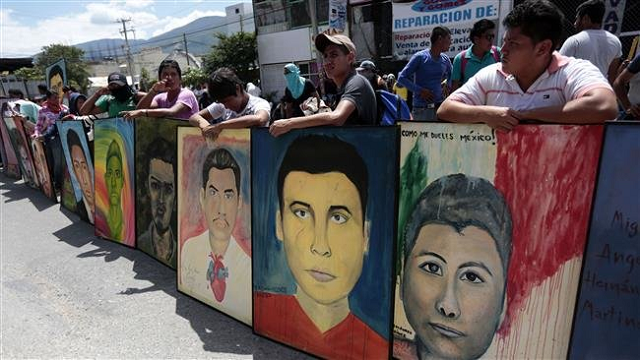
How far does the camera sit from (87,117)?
569cm

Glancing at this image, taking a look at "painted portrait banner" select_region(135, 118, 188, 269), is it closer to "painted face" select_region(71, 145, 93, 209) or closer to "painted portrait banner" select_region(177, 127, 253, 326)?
"painted portrait banner" select_region(177, 127, 253, 326)

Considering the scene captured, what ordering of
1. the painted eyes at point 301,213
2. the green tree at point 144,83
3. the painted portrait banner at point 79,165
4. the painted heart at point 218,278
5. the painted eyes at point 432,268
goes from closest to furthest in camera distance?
the painted eyes at point 432,268
the painted eyes at point 301,213
the painted heart at point 218,278
the painted portrait banner at point 79,165
the green tree at point 144,83

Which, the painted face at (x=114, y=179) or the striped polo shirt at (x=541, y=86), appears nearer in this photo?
the striped polo shirt at (x=541, y=86)

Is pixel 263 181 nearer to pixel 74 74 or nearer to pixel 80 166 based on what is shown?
pixel 80 166

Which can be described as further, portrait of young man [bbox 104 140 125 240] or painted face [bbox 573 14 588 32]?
portrait of young man [bbox 104 140 125 240]

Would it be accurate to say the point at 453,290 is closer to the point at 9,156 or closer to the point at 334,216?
the point at 334,216

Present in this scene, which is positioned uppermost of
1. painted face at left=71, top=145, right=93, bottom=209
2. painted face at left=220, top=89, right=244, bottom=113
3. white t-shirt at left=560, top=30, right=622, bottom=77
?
white t-shirt at left=560, top=30, right=622, bottom=77

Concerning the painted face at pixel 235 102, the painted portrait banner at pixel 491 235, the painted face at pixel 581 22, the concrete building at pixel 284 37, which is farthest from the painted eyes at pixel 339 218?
the concrete building at pixel 284 37

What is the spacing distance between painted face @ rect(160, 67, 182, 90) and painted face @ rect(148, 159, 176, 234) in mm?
914

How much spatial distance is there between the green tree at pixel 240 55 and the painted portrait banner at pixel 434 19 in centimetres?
2773

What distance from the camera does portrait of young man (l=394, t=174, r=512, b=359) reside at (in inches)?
78.5

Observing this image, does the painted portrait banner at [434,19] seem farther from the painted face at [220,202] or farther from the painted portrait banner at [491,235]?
the painted portrait banner at [491,235]

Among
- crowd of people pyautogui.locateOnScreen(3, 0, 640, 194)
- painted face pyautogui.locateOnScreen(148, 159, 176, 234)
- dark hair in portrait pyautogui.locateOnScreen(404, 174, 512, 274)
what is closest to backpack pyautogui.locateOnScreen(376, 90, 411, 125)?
crowd of people pyautogui.locateOnScreen(3, 0, 640, 194)

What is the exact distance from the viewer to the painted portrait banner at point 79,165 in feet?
18.7
